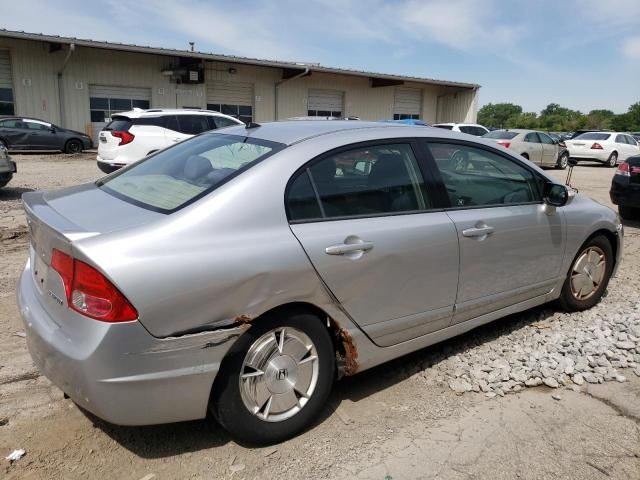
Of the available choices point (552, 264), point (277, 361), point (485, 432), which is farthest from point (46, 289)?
point (552, 264)

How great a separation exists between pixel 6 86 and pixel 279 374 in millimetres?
23299

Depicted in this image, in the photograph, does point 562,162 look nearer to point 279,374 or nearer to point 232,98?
point 232,98

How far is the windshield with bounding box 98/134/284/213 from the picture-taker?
2.63m

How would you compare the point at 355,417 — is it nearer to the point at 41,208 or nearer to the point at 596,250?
the point at 41,208

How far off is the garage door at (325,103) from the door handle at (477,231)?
26.1 metres

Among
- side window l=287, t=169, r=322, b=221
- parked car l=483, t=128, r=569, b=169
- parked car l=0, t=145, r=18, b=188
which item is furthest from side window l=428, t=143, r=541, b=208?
parked car l=483, t=128, r=569, b=169

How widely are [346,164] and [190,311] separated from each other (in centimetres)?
124

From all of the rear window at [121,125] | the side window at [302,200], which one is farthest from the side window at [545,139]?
the side window at [302,200]

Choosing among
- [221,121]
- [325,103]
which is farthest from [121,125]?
[325,103]

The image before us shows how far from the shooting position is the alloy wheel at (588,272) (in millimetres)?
4297

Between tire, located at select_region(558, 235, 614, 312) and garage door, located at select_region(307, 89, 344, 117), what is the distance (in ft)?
82.8

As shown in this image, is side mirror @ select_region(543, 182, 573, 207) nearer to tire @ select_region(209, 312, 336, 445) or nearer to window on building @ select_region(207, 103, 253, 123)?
tire @ select_region(209, 312, 336, 445)

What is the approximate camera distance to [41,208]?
108 inches

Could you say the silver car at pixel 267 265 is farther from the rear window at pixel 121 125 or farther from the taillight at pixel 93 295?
the rear window at pixel 121 125
